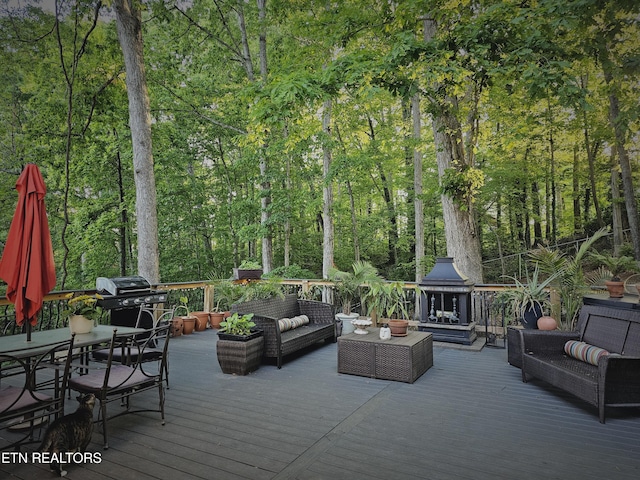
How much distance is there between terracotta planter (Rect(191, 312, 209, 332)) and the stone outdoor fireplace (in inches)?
149

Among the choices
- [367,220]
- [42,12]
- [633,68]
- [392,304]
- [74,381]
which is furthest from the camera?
[367,220]

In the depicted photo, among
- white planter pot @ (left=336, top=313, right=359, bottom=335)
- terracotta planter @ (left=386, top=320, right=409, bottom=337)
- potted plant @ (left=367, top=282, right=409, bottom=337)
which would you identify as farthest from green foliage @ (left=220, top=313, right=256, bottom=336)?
potted plant @ (left=367, top=282, right=409, bottom=337)

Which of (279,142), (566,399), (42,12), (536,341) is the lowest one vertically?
(566,399)

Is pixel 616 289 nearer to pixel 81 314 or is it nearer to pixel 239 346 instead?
pixel 239 346

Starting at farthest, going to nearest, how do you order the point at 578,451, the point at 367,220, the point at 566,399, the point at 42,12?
the point at 367,220
the point at 42,12
the point at 566,399
the point at 578,451

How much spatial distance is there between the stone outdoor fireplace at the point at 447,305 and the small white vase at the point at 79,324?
13.5 ft

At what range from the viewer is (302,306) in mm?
5492

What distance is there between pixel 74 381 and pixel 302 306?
330 centimetres

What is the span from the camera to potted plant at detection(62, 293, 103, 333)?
2.94 meters

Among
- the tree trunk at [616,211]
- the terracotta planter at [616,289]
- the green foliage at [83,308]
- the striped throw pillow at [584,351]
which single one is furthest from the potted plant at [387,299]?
the tree trunk at [616,211]

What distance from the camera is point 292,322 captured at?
493cm

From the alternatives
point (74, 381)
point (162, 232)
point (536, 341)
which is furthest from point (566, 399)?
point (162, 232)

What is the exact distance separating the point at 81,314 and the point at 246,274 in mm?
4246

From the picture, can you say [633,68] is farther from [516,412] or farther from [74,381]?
[74,381]
